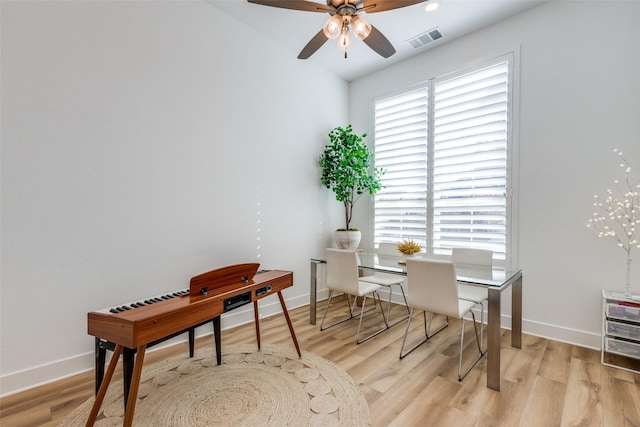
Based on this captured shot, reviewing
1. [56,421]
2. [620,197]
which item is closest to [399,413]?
[56,421]

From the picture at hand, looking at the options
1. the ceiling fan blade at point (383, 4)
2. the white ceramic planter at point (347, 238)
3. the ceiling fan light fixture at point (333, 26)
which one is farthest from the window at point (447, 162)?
the ceiling fan light fixture at point (333, 26)

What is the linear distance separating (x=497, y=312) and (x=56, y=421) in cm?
280

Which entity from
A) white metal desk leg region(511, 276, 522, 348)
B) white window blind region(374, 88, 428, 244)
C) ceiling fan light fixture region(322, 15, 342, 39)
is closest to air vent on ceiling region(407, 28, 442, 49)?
white window blind region(374, 88, 428, 244)

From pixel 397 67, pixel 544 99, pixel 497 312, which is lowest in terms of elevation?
pixel 497 312

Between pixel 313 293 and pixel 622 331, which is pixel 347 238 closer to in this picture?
pixel 313 293

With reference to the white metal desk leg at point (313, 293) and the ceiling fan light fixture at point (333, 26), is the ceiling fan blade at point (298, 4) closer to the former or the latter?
the ceiling fan light fixture at point (333, 26)

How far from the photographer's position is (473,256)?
2.91 m

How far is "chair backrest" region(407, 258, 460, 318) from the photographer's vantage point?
2152mm

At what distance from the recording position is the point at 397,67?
13.0 ft

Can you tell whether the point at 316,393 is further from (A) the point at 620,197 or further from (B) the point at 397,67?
(B) the point at 397,67

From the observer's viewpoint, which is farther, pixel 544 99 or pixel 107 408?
pixel 544 99

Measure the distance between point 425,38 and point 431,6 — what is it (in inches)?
22.6

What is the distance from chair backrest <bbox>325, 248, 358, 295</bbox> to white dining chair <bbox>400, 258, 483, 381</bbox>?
0.57 metres

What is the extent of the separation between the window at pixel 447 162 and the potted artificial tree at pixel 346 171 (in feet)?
1.27
